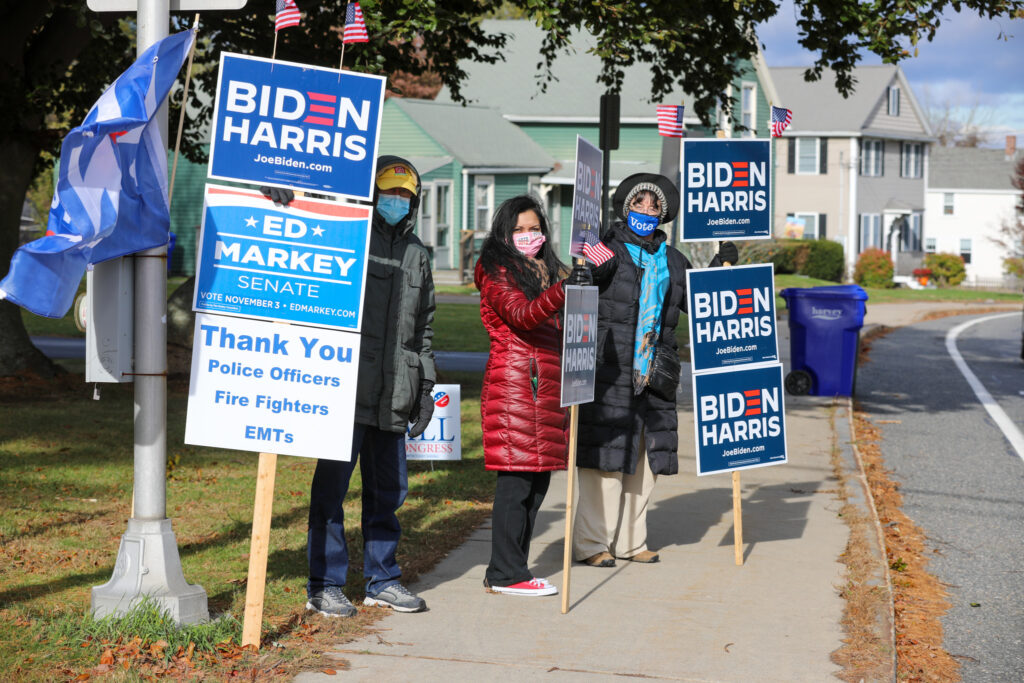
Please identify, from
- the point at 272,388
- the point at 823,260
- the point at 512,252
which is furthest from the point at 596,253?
the point at 823,260

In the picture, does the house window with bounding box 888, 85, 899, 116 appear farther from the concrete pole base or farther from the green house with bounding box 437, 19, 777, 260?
the concrete pole base

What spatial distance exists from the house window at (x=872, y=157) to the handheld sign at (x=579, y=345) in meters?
47.0

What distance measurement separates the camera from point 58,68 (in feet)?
42.6

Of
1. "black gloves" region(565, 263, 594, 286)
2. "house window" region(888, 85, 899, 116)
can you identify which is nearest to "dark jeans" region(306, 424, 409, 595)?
"black gloves" region(565, 263, 594, 286)

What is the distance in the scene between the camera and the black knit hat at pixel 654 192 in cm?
681

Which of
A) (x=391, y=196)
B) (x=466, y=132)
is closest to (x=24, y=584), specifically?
(x=391, y=196)

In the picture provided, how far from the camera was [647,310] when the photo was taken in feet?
22.1

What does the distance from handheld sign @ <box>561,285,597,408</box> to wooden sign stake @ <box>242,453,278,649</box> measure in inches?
57.7

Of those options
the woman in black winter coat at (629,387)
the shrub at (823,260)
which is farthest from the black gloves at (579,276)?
the shrub at (823,260)

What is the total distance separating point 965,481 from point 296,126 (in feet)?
23.3

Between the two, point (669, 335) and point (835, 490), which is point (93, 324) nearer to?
point (669, 335)

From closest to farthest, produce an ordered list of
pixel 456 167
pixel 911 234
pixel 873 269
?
1. pixel 456 167
2. pixel 873 269
3. pixel 911 234

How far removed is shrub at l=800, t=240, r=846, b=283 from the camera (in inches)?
1681

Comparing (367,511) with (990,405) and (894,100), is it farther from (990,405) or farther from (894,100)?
(894,100)
